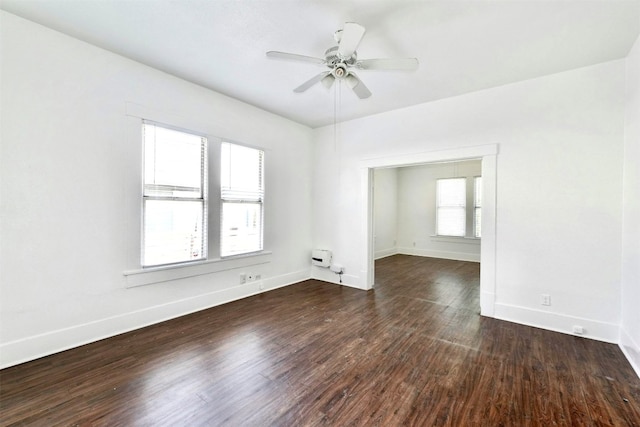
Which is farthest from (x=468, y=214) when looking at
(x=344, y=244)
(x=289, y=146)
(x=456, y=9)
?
(x=456, y=9)

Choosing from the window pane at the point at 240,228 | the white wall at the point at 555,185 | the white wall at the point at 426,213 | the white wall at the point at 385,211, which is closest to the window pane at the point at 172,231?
the window pane at the point at 240,228

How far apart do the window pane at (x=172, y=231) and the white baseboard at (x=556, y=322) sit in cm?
404

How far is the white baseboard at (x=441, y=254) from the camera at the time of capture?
23.5 feet

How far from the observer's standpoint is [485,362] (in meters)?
2.42

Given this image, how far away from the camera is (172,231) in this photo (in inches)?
131

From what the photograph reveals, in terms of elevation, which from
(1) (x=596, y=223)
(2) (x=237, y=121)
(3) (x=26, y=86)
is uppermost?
(2) (x=237, y=121)

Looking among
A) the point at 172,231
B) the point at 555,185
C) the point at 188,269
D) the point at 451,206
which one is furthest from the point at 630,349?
the point at 451,206

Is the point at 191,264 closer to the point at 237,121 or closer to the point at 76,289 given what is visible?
the point at 76,289

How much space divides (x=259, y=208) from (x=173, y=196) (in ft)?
4.49

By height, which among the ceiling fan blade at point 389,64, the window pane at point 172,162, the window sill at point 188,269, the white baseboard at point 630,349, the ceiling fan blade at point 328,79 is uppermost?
the ceiling fan blade at point 328,79

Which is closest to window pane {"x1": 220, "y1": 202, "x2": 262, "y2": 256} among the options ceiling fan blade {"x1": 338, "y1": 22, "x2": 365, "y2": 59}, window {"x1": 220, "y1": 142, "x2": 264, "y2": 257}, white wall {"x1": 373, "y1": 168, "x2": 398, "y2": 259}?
window {"x1": 220, "y1": 142, "x2": 264, "y2": 257}

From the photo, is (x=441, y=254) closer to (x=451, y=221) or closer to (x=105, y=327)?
(x=451, y=221)

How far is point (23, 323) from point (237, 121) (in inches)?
126

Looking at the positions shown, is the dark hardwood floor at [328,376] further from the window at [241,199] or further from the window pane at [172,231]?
the window at [241,199]
